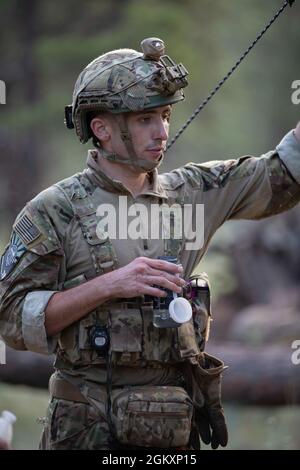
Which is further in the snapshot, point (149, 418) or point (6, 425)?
point (6, 425)

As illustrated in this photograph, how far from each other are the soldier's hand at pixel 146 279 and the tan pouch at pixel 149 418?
0.50 m

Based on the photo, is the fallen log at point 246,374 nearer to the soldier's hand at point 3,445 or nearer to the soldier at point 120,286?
the soldier's hand at point 3,445

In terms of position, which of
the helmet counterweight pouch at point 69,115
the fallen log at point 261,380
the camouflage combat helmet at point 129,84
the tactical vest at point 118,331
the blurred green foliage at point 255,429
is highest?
the camouflage combat helmet at point 129,84

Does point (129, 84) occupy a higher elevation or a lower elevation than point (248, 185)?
higher

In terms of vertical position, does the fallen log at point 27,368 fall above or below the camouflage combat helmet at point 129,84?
below

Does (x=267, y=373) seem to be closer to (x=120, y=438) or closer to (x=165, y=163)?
(x=120, y=438)

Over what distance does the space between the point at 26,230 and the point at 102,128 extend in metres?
0.65

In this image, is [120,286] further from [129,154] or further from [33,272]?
[129,154]

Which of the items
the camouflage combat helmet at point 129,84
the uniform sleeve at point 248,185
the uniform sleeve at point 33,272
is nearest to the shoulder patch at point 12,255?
the uniform sleeve at point 33,272

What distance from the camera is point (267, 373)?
9.16m

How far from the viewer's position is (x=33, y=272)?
5289 mm

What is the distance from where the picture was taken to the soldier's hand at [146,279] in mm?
5055

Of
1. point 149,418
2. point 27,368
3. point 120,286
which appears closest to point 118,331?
point 120,286

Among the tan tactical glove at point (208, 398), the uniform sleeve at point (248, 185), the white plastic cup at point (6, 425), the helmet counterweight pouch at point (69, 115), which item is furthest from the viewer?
the white plastic cup at point (6, 425)
